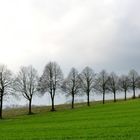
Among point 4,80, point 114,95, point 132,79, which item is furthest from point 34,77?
point 132,79

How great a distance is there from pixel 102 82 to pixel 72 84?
1650 cm

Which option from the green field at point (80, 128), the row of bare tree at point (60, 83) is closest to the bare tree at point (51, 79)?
the row of bare tree at point (60, 83)

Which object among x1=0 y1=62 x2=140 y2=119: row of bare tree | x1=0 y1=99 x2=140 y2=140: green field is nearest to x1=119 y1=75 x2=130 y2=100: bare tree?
x1=0 y1=62 x2=140 y2=119: row of bare tree

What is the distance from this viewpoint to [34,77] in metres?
115

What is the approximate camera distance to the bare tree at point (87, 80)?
123562 mm

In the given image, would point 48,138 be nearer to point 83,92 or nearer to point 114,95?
point 83,92

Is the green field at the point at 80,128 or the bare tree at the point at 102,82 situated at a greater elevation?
the bare tree at the point at 102,82

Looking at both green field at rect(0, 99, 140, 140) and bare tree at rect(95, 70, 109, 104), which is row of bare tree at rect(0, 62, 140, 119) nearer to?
bare tree at rect(95, 70, 109, 104)

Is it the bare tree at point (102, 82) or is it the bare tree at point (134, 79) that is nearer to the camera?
the bare tree at point (102, 82)

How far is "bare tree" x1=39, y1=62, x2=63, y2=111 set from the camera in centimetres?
11194

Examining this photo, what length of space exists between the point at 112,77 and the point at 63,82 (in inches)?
1160

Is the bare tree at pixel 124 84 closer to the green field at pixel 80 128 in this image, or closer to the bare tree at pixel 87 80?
the bare tree at pixel 87 80

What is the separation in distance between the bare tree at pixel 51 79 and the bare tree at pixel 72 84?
134 inches

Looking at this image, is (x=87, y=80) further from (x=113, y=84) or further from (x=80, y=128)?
(x=80, y=128)
